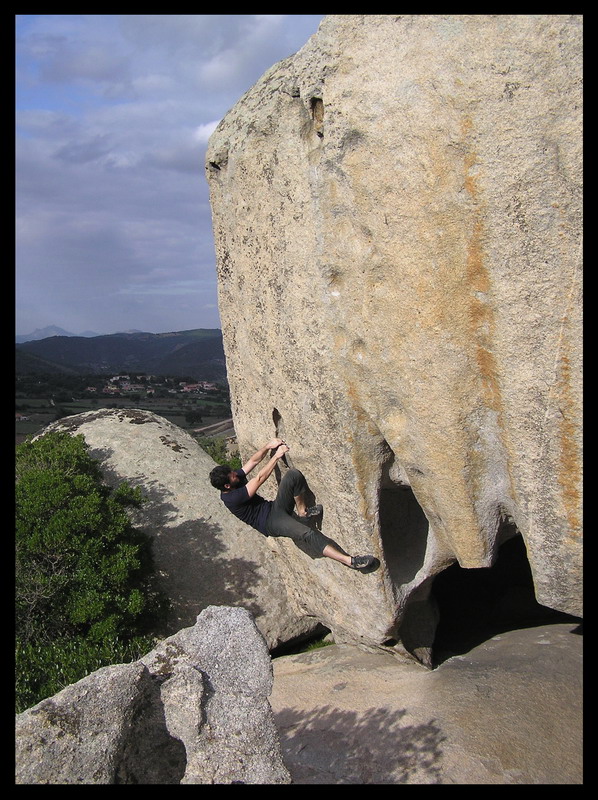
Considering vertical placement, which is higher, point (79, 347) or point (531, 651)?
point (79, 347)

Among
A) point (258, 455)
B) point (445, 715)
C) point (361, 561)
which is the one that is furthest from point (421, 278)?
point (445, 715)

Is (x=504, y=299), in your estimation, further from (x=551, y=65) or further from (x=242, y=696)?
(x=242, y=696)

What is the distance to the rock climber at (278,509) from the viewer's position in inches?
396

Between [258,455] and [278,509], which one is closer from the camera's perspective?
[278,509]

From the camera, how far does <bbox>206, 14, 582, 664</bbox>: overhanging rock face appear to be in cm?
727

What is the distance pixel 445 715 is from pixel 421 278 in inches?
239

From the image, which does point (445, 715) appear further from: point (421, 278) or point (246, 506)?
point (421, 278)

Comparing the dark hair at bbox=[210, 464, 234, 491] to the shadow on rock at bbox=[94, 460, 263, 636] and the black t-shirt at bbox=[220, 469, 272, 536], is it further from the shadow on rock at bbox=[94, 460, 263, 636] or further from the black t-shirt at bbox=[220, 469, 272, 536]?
the shadow on rock at bbox=[94, 460, 263, 636]

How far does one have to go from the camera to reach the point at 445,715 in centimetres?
905

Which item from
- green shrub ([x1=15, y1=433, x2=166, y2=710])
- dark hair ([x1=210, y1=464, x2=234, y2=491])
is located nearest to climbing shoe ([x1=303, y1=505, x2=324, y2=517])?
dark hair ([x1=210, y1=464, x2=234, y2=491])

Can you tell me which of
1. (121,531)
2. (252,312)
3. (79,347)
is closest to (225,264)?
(252,312)

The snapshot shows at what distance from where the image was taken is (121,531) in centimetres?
1219

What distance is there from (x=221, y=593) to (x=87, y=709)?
794cm

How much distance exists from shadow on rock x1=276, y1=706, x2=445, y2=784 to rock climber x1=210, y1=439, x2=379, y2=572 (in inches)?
88.7
